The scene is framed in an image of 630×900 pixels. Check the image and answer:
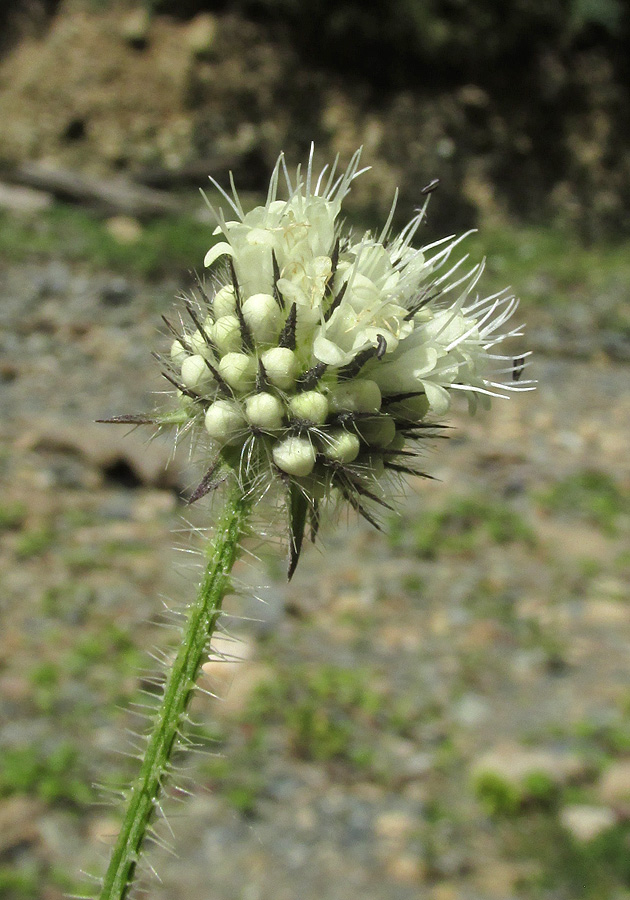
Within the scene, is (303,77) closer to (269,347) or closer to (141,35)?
(141,35)

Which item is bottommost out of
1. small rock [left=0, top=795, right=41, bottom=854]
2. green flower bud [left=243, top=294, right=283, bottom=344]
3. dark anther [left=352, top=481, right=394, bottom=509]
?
small rock [left=0, top=795, right=41, bottom=854]

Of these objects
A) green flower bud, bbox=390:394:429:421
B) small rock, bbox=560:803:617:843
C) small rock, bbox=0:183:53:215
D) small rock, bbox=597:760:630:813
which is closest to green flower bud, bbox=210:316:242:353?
green flower bud, bbox=390:394:429:421

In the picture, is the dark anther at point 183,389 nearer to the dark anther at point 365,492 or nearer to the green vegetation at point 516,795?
the dark anther at point 365,492

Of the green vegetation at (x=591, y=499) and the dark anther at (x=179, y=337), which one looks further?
the green vegetation at (x=591, y=499)

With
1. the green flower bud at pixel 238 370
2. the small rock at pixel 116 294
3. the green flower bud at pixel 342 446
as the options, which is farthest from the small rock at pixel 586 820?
the small rock at pixel 116 294

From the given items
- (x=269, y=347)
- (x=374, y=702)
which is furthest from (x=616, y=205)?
(x=269, y=347)

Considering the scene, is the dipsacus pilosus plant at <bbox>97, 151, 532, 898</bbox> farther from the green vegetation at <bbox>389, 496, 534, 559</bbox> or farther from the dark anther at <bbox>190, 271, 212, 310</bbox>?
the green vegetation at <bbox>389, 496, 534, 559</bbox>
